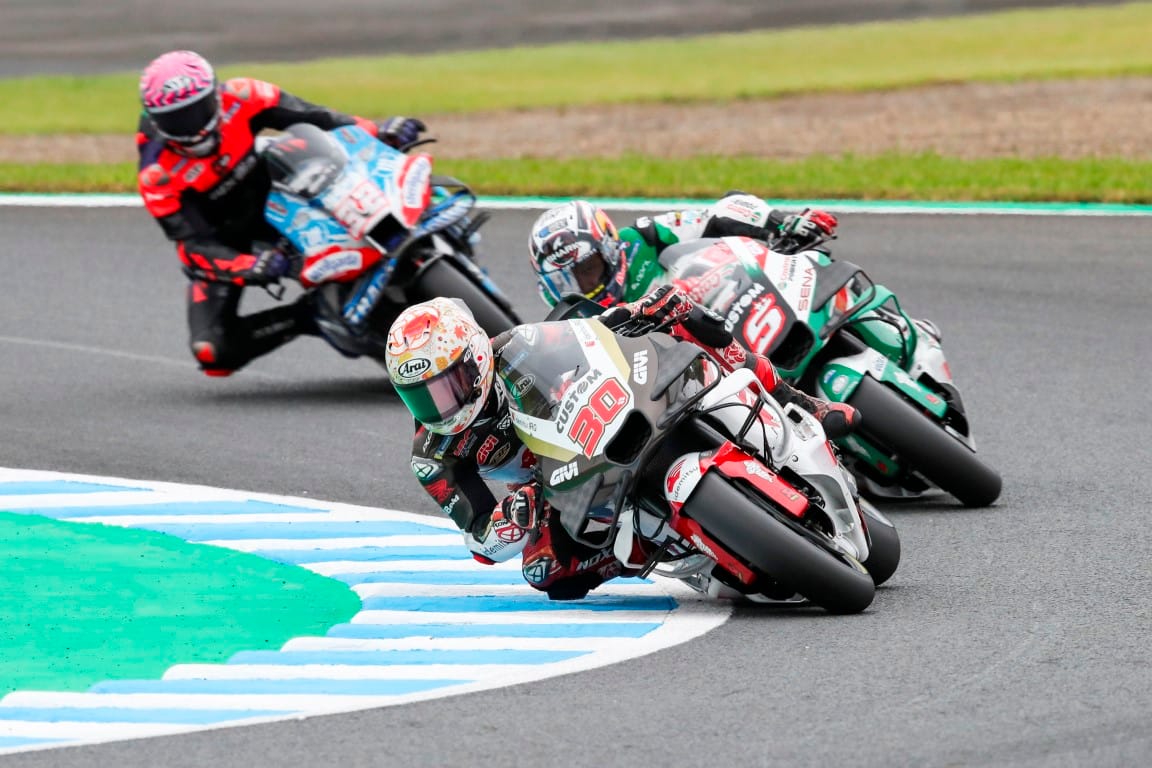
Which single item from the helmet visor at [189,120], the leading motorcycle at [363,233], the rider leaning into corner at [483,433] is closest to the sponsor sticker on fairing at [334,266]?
the leading motorcycle at [363,233]

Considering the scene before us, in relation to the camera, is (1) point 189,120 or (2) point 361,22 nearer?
(1) point 189,120

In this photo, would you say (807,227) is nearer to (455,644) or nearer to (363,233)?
(455,644)

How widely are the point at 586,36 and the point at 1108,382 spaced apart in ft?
77.5

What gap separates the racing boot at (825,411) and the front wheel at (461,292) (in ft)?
14.3

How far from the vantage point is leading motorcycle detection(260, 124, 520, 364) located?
39.5ft

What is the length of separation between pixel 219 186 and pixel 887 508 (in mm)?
5116

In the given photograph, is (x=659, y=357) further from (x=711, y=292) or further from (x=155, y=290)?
(x=155, y=290)

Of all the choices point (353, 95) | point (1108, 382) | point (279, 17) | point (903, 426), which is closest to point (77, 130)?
point (353, 95)

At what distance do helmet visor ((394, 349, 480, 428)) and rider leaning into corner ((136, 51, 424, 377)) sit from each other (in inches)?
210

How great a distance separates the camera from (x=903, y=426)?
8594mm

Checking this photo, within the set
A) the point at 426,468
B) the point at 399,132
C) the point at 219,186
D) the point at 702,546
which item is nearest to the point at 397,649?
the point at 426,468

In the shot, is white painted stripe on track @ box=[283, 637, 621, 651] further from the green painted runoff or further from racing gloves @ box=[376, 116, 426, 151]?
racing gloves @ box=[376, 116, 426, 151]

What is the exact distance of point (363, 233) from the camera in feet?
39.5

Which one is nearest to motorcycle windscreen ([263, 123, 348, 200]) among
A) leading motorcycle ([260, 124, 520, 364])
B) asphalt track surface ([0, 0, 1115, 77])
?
leading motorcycle ([260, 124, 520, 364])
